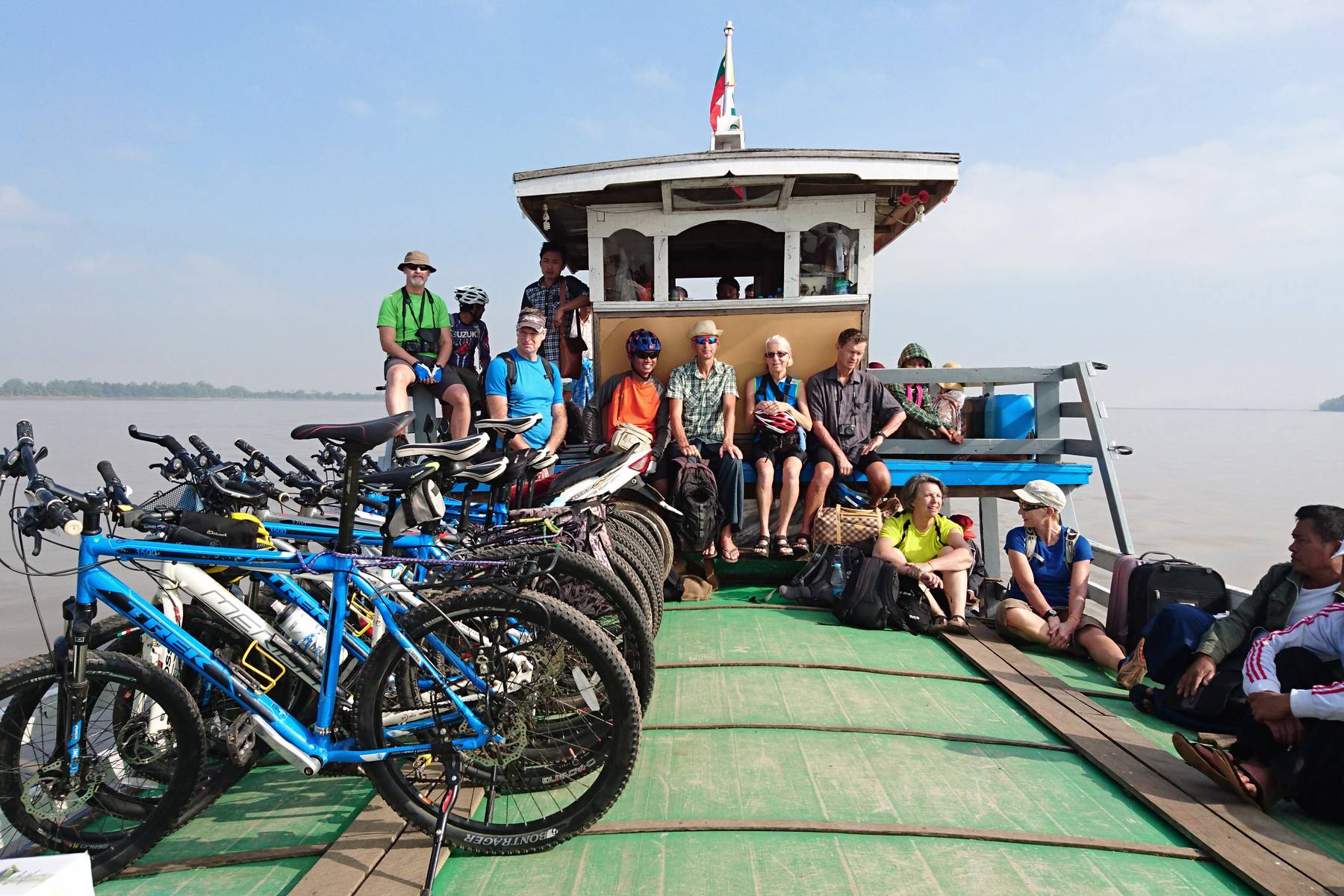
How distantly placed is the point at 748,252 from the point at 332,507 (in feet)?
18.4

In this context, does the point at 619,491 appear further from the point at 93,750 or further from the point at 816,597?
the point at 93,750

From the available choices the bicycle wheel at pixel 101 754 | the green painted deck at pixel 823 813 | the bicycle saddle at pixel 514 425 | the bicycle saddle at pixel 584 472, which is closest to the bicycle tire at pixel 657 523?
the bicycle saddle at pixel 584 472

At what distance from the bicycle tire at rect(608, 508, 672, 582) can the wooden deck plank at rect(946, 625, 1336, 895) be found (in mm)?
1735

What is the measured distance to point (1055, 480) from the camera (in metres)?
5.64

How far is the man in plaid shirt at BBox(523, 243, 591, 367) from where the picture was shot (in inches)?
267

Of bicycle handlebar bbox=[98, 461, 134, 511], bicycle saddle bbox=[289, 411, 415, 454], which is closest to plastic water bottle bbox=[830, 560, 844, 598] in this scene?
bicycle saddle bbox=[289, 411, 415, 454]

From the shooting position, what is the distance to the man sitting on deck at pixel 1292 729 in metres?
2.56

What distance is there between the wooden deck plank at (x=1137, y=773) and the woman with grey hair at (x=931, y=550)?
1.60 feet

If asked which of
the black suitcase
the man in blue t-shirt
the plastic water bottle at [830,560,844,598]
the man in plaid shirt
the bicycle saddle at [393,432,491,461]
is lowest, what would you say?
the plastic water bottle at [830,560,844,598]

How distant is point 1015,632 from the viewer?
436 cm

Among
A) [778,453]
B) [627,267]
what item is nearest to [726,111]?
[627,267]

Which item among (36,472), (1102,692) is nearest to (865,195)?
(1102,692)

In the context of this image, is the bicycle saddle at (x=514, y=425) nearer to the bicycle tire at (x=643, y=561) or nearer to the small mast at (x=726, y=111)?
the bicycle tire at (x=643, y=561)

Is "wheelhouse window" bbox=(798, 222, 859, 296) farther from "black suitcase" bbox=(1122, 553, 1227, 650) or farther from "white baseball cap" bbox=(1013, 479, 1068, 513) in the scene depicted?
"black suitcase" bbox=(1122, 553, 1227, 650)
